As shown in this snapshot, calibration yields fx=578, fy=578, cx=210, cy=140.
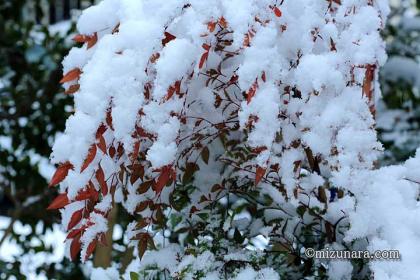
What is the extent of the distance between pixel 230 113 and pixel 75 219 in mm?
302

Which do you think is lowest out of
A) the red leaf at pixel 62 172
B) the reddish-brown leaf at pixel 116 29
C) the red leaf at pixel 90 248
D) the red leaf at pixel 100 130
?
the red leaf at pixel 90 248

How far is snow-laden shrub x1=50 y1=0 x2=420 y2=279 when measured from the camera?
0.78 meters

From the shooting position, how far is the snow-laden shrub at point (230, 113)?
78 cm

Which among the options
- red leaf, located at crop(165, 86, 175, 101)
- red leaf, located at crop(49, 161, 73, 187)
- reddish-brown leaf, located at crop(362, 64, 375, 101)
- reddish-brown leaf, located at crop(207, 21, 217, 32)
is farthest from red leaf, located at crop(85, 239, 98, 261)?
reddish-brown leaf, located at crop(362, 64, 375, 101)

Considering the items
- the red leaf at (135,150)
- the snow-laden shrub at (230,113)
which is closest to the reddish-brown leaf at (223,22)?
the snow-laden shrub at (230,113)

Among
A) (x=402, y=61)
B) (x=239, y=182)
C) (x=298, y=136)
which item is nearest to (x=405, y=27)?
(x=402, y=61)

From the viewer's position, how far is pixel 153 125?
31.8 inches

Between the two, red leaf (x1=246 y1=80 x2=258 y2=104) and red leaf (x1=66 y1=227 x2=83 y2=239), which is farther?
red leaf (x1=66 y1=227 x2=83 y2=239)

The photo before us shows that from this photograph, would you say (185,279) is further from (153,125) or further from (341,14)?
(341,14)

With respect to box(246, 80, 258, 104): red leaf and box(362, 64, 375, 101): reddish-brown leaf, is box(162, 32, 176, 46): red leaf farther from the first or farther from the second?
box(362, 64, 375, 101): reddish-brown leaf

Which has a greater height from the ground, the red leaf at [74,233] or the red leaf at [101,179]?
the red leaf at [101,179]

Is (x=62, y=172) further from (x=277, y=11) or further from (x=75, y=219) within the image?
(x=277, y=11)

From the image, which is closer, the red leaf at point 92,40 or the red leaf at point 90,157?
the red leaf at point 90,157

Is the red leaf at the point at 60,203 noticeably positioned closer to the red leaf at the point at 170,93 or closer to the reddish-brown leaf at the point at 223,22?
the red leaf at the point at 170,93
